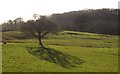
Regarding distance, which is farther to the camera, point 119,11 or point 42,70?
point 119,11

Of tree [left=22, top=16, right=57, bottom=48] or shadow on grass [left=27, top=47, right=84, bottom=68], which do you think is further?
tree [left=22, top=16, right=57, bottom=48]

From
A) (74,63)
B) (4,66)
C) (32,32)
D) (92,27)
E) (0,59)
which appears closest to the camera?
(4,66)

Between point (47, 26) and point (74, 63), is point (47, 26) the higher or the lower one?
the higher one

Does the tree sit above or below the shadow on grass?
above

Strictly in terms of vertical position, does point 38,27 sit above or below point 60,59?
above

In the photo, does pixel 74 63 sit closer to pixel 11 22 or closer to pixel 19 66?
pixel 19 66

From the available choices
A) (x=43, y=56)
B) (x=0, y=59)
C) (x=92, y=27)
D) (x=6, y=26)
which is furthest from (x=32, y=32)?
(x=92, y=27)

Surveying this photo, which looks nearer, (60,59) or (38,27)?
(60,59)

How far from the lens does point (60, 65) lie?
3816 cm

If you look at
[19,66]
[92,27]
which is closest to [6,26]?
[92,27]

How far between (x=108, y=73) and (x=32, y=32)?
2761 centimetres

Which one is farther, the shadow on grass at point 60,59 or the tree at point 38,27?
the tree at point 38,27

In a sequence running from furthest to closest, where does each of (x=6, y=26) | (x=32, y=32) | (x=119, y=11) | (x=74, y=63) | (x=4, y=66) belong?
1. (x=119, y=11)
2. (x=6, y=26)
3. (x=32, y=32)
4. (x=74, y=63)
5. (x=4, y=66)

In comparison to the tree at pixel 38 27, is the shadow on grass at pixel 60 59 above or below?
below
